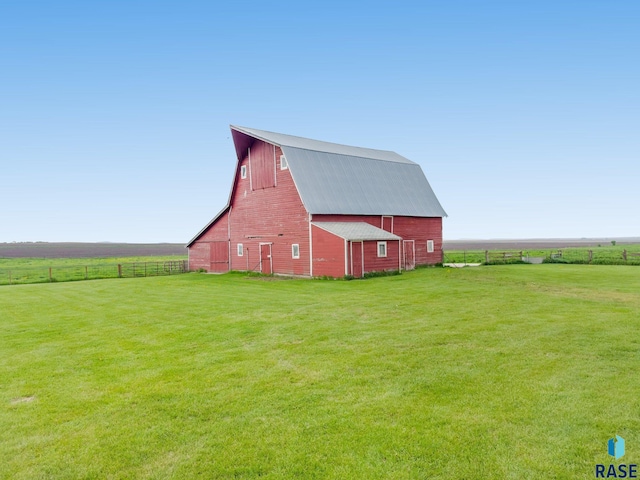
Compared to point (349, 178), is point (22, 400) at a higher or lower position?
lower

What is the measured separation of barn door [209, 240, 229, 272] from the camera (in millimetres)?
35312

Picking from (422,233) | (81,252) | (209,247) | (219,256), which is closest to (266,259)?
(219,256)

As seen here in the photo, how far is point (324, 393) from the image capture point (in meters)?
7.00

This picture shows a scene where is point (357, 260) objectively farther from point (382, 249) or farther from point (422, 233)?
point (422, 233)

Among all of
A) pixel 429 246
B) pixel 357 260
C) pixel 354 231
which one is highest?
pixel 354 231

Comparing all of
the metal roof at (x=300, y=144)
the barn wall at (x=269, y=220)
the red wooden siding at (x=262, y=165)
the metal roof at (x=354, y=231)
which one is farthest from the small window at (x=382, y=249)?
the metal roof at (x=300, y=144)

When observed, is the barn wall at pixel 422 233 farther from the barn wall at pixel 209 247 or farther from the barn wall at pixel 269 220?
the barn wall at pixel 209 247

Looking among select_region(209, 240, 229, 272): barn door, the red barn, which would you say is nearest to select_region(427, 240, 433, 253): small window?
the red barn

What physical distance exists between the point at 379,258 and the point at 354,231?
2166 millimetres

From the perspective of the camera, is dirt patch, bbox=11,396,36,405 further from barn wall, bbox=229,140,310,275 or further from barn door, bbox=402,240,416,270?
barn door, bbox=402,240,416,270

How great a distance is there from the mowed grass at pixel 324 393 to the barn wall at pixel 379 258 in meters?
12.4

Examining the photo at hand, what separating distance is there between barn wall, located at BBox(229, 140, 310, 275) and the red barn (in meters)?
0.06

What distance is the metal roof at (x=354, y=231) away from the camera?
86.5 ft

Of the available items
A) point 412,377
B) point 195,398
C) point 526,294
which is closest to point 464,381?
point 412,377
